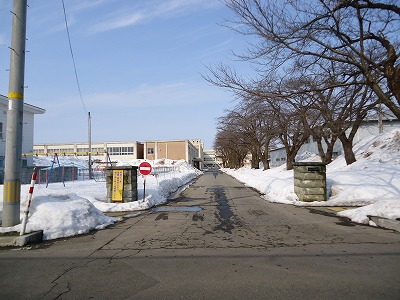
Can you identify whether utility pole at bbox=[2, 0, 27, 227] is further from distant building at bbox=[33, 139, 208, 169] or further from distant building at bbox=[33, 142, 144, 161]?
distant building at bbox=[33, 139, 208, 169]

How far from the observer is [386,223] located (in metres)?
8.04

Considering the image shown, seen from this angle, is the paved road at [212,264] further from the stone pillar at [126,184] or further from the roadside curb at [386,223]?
the stone pillar at [126,184]

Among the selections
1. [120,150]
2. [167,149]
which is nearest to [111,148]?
[120,150]

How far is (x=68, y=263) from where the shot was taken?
5453 mm

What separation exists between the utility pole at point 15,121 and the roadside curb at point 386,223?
8.79 meters

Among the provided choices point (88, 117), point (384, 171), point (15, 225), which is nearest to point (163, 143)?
point (88, 117)

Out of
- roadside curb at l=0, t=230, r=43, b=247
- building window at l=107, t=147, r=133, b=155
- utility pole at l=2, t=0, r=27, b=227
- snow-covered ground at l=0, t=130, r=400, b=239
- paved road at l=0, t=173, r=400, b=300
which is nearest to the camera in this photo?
paved road at l=0, t=173, r=400, b=300

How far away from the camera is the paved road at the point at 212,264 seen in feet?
13.4

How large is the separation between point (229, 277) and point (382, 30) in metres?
10.6

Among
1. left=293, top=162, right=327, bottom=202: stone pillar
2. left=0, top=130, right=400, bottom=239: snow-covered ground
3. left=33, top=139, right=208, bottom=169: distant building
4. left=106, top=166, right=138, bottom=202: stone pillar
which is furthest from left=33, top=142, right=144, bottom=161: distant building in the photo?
left=293, top=162, right=327, bottom=202: stone pillar

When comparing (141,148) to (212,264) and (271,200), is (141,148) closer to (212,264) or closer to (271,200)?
(271,200)

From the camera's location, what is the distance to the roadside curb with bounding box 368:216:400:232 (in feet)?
25.3

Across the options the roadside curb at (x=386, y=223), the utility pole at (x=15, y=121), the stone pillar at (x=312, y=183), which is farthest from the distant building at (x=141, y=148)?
the utility pole at (x=15, y=121)

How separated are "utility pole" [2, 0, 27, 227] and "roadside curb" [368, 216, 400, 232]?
8788 millimetres
